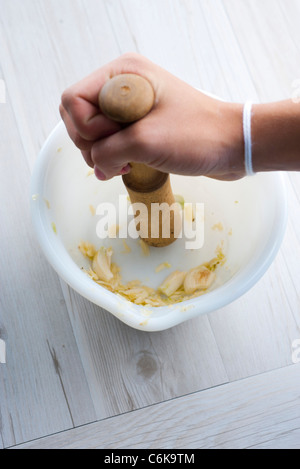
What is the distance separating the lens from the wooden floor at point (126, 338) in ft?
2.82

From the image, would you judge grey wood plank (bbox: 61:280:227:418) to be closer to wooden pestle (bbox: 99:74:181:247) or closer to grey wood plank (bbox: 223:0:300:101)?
wooden pestle (bbox: 99:74:181:247)

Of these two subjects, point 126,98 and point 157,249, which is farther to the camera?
point 157,249

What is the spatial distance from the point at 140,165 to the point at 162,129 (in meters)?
0.08

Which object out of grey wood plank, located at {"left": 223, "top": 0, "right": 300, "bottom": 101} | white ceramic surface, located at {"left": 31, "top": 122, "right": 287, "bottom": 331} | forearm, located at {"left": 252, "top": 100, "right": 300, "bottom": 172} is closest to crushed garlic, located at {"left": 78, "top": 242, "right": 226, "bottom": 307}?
white ceramic surface, located at {"left": 31, "top": 122, "right": 287, "bottom": 331}

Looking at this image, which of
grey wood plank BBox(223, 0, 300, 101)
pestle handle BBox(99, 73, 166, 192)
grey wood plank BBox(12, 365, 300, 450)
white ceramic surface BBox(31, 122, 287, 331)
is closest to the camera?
pestle handle BBox(99, 73, 166, 192)

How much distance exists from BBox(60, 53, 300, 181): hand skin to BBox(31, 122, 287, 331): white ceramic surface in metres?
0.12

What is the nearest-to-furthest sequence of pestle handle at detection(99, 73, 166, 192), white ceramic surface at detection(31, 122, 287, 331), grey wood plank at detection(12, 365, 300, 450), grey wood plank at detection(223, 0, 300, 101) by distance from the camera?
pestle handle at detection(99, 73, 166, 192) → white ceramic surface at detection(31, 122, 287, 331) → grey wood plank at detection(12, 365, 300, 450) → grey wood plank at detection(223, 0, 300, 101)

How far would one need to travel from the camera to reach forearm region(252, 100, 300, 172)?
0.59m

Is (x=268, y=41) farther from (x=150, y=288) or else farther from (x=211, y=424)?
(x=211, y=424)

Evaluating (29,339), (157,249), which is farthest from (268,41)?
(29,339)

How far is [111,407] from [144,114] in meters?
0.52

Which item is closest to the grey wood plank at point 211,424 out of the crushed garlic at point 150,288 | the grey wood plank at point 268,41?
the crushed garlic at point 150,288

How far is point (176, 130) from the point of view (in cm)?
59
